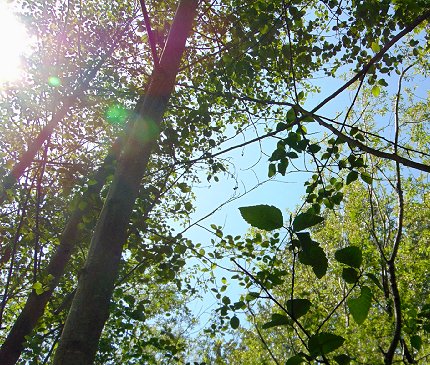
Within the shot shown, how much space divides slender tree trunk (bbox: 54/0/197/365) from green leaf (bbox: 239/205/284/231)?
154cm

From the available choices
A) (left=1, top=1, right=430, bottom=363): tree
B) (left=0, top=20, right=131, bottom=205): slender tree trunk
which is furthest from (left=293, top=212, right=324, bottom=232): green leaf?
(left=0, top=20, right=131, bottom=205): slender tree trunk

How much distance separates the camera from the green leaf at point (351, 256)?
96cm

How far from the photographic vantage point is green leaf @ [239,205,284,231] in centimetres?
93

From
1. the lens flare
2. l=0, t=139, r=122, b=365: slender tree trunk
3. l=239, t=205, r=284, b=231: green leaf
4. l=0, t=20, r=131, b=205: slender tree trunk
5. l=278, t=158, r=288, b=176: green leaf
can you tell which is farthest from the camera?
the lens flare

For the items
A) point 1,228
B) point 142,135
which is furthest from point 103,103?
point 142,135

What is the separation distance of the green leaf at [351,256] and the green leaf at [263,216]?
19cm

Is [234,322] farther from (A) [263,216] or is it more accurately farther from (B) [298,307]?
(A) [263,216]

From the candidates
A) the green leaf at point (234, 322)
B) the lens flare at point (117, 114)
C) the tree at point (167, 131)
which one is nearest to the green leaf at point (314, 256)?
the tree at point (167, 131)

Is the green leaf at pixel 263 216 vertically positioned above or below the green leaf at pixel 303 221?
below

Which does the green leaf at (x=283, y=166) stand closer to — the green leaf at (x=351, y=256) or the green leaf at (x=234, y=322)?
the green leaf at (x=351, y=256)

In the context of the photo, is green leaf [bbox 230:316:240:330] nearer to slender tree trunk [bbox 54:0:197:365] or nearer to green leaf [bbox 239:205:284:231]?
slender tree trunk [bbox 54:0:197:365]

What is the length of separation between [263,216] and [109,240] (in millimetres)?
1665

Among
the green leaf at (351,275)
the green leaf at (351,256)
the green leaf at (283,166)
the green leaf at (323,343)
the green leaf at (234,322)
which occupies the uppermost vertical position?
the green leaf at (283,166)

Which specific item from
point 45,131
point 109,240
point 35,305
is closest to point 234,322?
point 109,240
